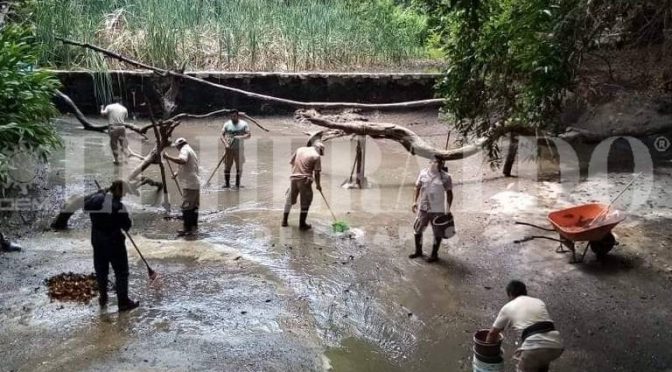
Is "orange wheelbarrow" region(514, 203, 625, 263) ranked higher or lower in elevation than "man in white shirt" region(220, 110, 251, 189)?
lower

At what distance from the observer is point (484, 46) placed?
6160mm

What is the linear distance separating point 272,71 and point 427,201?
35.7 feet

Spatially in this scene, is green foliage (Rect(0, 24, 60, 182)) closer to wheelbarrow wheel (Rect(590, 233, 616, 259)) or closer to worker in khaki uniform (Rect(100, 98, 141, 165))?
worker in khaki uniform (Rect(100, 98, 141, 165))

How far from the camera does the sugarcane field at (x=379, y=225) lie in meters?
5.88

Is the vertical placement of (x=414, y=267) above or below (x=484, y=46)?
below

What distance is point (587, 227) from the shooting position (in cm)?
784

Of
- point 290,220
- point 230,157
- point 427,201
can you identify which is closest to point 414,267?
point 427,201

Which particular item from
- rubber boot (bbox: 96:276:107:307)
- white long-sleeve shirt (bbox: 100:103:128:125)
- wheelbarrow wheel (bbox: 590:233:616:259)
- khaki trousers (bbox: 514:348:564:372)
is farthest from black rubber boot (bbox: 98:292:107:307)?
wheelbarrow wheel (bbox: 590:233:616:259)

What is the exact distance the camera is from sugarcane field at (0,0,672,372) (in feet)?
19.3

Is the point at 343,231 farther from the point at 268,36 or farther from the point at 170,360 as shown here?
the point at 268,36

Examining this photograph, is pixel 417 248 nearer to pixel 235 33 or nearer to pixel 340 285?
pixel 340 285

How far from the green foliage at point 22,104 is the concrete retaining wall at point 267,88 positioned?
17.6 ft

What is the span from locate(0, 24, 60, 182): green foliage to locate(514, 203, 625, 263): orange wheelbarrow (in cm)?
763

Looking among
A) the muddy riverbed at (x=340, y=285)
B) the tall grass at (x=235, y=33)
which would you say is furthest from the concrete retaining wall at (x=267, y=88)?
the muddy riverbed at (x=340, y=285)
